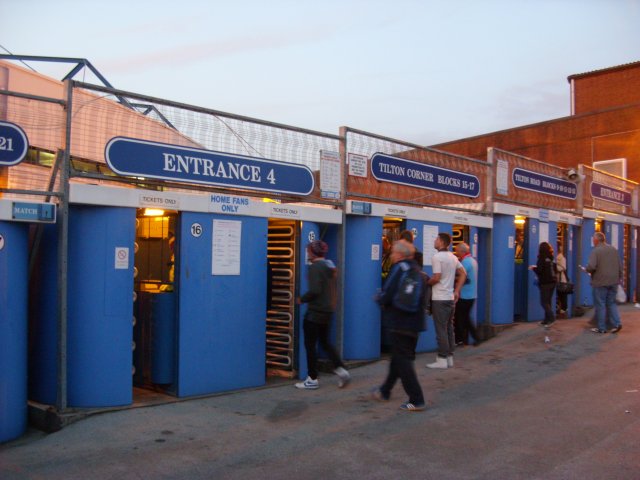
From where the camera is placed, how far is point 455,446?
5.56 meters

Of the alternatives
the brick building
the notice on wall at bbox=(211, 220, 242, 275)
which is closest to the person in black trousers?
the notice on wall at bbox=(211, 220, 242, 275)

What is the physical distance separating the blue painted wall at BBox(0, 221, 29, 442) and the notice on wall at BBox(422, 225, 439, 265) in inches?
240

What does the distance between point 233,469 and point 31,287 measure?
3.18 metres

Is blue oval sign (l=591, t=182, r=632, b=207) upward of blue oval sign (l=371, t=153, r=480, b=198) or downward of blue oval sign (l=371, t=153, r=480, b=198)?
upward

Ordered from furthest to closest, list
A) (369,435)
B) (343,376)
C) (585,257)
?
(585,257)
(343,376)
(369,435)

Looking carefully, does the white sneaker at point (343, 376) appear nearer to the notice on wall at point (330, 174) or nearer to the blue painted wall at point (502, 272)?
the notice on wall at point (330, 174)

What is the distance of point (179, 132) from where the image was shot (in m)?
7.25

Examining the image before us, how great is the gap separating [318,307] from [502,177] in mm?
5998

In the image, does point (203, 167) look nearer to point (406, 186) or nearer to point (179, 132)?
point (179, 132)

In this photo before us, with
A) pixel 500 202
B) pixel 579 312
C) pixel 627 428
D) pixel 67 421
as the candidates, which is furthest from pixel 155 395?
pixel 579 312

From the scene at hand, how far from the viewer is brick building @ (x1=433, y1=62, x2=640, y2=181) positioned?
21.5m

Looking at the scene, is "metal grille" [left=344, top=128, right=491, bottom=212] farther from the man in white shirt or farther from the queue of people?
the man in white shirt

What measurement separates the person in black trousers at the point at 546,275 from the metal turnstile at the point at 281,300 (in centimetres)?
478

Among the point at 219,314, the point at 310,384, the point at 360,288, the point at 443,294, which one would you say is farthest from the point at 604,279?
the point at 219,314
